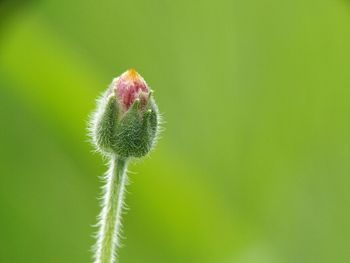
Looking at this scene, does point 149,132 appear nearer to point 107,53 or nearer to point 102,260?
point 102,260

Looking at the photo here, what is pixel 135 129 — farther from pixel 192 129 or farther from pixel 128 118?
pixel 192 129

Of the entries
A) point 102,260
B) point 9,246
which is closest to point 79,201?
point 9,246

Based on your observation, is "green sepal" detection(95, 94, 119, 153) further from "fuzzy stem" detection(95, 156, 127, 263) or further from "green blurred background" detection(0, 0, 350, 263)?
"green blurred background" detection(0, 0, 350, 263)

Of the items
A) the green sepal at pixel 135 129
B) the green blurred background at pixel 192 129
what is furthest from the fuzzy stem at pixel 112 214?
the green blurred background at pixel 192 129

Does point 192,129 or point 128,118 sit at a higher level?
point 192,129

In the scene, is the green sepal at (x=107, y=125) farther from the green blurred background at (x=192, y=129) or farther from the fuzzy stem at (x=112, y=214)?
the green blurred background at (x=192, y=129)

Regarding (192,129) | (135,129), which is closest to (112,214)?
(135,129)
